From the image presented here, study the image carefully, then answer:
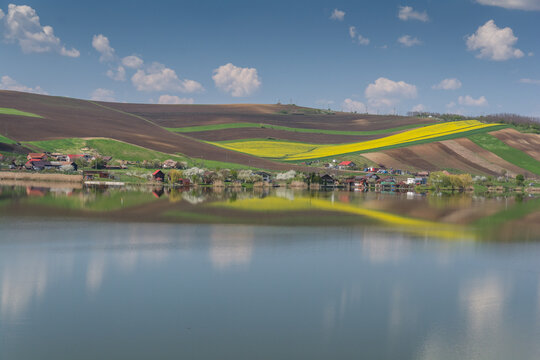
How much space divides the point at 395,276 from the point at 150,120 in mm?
182747

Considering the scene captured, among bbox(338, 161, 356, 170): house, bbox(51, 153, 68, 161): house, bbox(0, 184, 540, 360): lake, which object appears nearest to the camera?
bbox(0, 184, 540, 360): lake

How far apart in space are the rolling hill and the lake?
92.6m

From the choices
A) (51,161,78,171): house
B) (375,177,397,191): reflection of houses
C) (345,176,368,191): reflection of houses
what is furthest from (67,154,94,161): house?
(375,177,397,191): reflection of houses

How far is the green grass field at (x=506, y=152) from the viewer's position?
148375 millimetres

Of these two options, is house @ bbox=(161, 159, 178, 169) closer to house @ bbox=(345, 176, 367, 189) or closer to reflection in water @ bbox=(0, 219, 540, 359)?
house @ bbox=(345, 176, 367, 189)

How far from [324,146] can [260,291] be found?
505 feet

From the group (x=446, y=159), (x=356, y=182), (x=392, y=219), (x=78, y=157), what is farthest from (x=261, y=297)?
(x=446, y=159)

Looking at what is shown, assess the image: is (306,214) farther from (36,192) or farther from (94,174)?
(94,174)

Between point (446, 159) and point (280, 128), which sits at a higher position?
point (280, 128)

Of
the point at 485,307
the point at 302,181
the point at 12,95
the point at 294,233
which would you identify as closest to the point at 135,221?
the point at 294,233

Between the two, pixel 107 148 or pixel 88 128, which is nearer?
pixel 107 148

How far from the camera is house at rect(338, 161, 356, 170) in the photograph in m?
137

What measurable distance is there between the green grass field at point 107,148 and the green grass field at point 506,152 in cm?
9584

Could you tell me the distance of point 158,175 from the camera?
356ft
